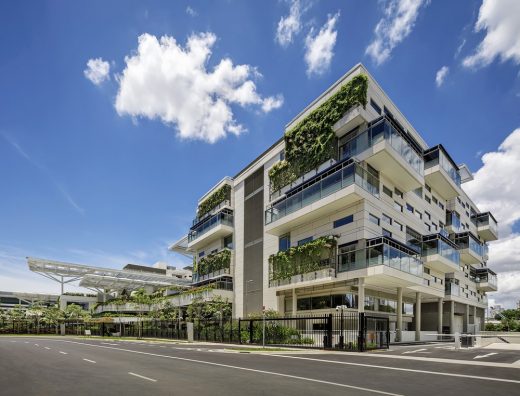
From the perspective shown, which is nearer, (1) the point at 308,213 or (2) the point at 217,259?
(1) the point at 308,213

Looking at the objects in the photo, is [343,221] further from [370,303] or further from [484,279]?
[484,279]

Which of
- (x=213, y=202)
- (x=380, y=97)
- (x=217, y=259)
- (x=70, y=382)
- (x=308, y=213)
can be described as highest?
(x=380, y=97)

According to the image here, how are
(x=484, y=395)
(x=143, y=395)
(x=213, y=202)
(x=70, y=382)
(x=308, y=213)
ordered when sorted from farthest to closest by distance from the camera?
(x=213, y=202), (x=308, y=213), (x=70, y=382), (x=484, y=395), (x=143, y=395)

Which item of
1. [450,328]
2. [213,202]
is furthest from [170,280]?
[450,328]

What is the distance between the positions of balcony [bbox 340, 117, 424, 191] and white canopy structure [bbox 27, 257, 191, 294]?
54834 millimetres

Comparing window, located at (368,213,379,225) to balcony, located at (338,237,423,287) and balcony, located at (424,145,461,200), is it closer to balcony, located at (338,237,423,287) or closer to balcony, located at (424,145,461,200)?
balcony, located at (338,237,423,287)

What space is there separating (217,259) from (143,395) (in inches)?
1730

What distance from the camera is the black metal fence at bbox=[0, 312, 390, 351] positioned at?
26.3m

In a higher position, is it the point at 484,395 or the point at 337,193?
the point at 337,193

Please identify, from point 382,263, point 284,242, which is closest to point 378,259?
point 382,263

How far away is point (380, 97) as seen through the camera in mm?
38031

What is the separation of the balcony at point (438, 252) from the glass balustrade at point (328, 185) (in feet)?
38.0

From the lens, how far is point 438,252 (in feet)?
135

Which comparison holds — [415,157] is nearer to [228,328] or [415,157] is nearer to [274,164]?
[274,164]
